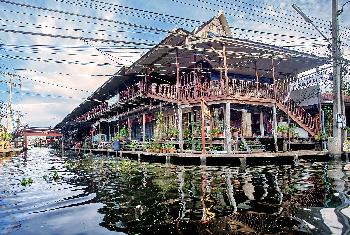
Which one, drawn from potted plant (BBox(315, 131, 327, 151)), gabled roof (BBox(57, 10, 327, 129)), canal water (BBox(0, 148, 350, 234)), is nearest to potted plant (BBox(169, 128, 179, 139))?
gabled roof (BBox(57, 10, 327, 129))

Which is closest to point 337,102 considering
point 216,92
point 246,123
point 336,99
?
point 336,99

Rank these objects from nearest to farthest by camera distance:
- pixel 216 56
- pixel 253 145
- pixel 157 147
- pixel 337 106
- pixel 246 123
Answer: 1. pixel 337 106
2. pixel 253 145
3. pixel 157 147
4. pixel 216 56
5. pixel 246 123

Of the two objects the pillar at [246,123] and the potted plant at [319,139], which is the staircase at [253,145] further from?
the pillar at [246,123]

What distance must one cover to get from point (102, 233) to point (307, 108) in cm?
2946

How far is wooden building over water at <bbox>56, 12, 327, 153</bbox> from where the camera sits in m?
19.7

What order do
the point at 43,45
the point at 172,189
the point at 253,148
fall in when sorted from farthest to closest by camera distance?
the point at 253,148, the point at 43,45, the point at 172,189

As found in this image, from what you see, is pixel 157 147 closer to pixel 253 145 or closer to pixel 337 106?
pixel 253 145

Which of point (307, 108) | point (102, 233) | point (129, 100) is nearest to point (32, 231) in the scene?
point (102, 233)

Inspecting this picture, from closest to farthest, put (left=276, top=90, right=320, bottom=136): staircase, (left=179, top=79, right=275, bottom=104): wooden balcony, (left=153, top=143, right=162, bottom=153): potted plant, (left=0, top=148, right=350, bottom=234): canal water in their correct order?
(left=0, top=148, right=350, bottom=234): canal water, (left=179, top=79, right=275, bottom=104): wooden balcony, (left=153, top=143, right=162, bottom=153): potted plant, (left=276, top=90, right=320, bottom=136): staircase

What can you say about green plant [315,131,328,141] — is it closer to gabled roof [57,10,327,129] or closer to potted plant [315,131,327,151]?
potted plant [315,131,327,151]

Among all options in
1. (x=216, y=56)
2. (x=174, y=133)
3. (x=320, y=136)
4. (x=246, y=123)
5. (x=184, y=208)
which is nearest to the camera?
(x=184, y=208)

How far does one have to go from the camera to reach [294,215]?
5.62 m

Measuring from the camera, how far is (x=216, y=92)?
68.2 ft

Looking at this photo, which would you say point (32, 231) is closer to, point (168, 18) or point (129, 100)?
point (168, 18)
